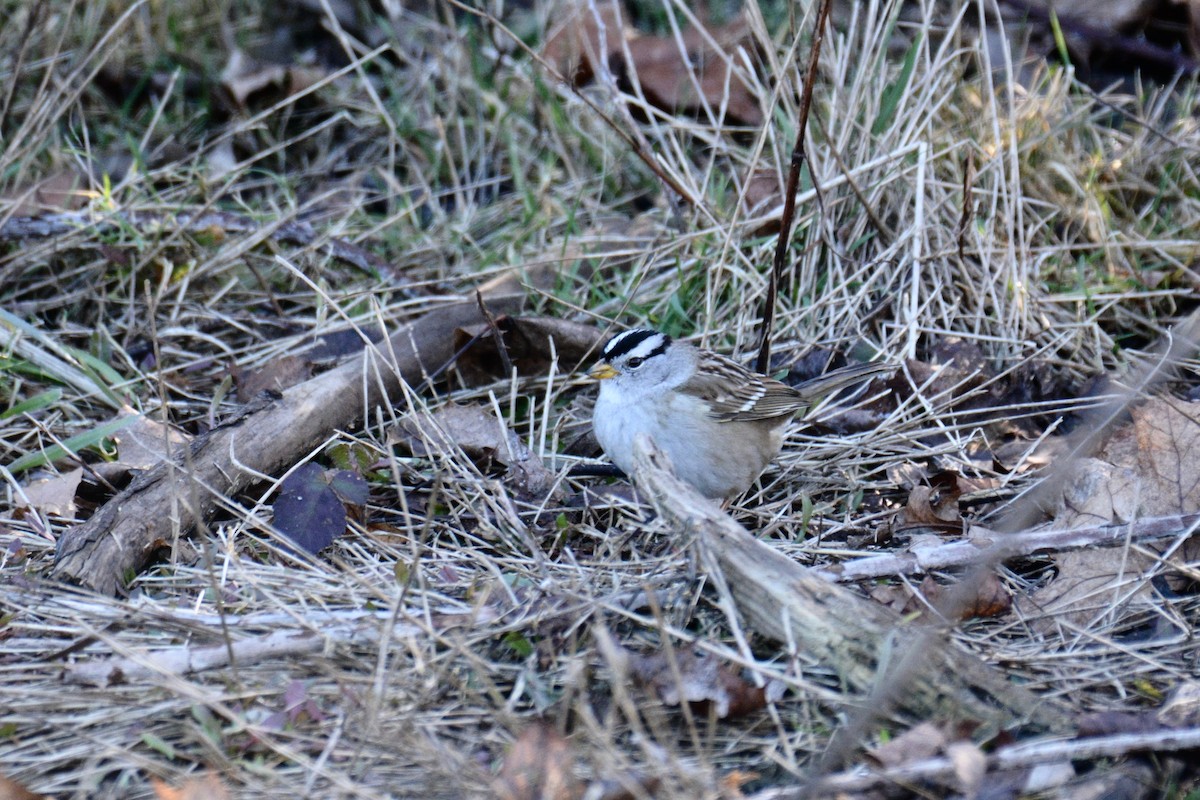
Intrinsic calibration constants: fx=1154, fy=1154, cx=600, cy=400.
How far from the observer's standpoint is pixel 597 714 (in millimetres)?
2756

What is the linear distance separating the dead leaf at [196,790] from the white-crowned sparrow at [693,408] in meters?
1.78

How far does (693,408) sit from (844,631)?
147cm

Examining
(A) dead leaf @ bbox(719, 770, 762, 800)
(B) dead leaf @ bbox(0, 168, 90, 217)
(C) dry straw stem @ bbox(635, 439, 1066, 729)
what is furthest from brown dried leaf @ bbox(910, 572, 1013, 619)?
(B) dead leaf @ bbox(0, 168, 90, 217)

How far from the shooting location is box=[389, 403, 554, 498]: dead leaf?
13.3ft

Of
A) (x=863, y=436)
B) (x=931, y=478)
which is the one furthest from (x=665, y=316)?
(x=931, y=478)

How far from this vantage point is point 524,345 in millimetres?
4617

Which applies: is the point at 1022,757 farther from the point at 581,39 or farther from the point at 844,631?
the point at 581,39

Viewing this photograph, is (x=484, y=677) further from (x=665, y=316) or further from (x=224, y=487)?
(x=665, y=316)

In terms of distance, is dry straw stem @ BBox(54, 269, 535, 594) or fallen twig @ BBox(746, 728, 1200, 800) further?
dry straw stem @ BBox(54, 269, 535, 594)

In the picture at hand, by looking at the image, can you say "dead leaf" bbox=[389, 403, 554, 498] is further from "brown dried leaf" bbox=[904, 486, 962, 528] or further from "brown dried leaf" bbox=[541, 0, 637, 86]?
"brown dried leaf" bbox=[541, 0, 637, 86]

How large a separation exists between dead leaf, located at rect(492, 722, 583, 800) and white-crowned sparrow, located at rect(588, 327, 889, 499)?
1.43 m

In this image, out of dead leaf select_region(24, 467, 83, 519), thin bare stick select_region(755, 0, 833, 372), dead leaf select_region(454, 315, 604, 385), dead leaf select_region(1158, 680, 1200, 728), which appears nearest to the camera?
dead leaf select_region(1158, 680, 1200, 728)

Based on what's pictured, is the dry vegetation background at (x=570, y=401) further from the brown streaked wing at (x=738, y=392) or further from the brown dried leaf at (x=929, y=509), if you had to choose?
the brown streaked wing at (x=738, y=392)

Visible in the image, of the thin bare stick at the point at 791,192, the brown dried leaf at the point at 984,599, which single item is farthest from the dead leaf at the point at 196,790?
the thin bare stick at the point at 791,192
